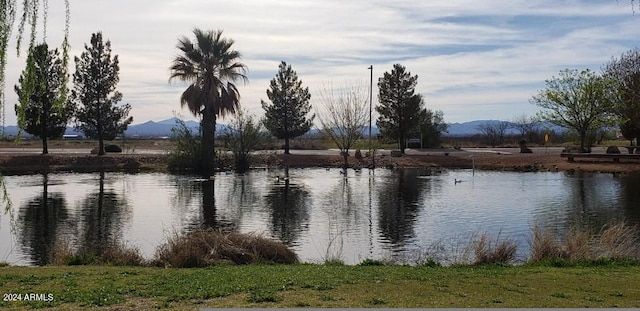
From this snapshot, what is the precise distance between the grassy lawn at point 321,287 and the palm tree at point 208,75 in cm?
3097

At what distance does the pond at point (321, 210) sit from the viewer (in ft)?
54.6

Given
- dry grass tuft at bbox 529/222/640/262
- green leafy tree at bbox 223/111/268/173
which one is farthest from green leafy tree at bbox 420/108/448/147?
dry grass tuft at bbox 529/222/640/262

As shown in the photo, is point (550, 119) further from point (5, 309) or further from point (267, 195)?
point (5, 309)

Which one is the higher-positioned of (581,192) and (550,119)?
(550,119)

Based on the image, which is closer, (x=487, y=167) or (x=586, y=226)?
(x=586, y=226)

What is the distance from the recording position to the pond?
54.6 feet

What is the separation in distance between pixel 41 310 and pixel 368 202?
1948 centimetres

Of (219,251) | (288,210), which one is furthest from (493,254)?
(288,210)

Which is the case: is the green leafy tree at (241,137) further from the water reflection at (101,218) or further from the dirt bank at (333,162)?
the water reflection at (101,218)

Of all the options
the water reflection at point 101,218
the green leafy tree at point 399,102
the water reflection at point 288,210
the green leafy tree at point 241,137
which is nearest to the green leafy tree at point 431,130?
the green leafy tree at point 399,102

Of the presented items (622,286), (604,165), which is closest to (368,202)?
(622,286)

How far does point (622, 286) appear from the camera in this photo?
944cm

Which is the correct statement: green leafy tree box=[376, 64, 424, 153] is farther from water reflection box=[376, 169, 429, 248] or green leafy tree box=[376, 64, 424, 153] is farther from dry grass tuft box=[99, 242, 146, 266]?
dry grass tuft box=[99, 242, 146, 266]

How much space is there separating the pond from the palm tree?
580 centimetres
